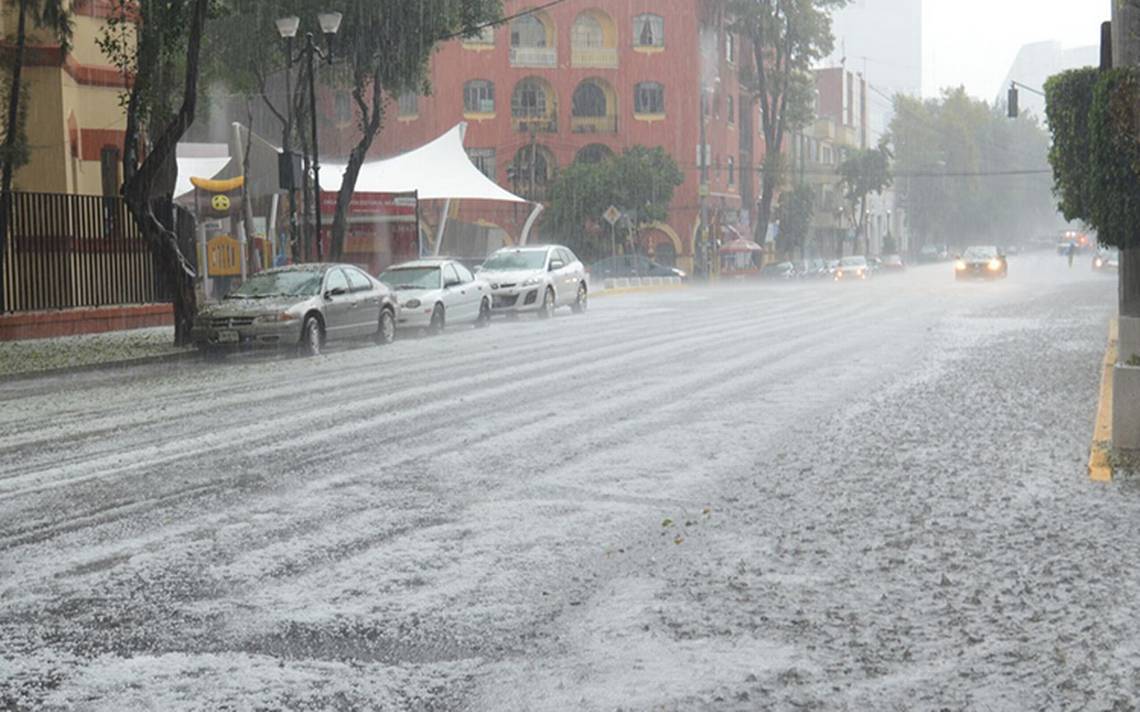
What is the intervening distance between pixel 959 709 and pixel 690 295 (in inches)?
1753

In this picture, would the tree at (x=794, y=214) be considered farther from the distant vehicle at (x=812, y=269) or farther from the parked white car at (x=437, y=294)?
the parked white car at (x=437, y=294)

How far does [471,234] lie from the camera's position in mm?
51469

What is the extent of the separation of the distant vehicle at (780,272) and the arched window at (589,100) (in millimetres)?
12442

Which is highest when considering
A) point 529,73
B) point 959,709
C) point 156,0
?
point 529,73

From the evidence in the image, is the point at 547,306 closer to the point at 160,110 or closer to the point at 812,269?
the point at 160,110

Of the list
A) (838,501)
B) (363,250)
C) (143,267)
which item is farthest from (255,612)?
(363,250)

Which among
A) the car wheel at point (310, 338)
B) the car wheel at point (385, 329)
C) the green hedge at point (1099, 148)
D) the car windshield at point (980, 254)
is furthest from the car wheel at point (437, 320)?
the car windshield at point (980, 254)

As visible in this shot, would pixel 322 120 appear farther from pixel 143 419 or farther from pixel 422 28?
pixel 143 419

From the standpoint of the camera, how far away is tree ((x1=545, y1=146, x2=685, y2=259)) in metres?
64.8

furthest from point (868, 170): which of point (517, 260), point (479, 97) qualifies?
point (517, 260)

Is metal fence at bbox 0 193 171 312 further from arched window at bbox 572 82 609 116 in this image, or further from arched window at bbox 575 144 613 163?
arched window at bbox 572 82 609 116

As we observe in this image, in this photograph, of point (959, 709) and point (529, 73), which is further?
point (529, 73)

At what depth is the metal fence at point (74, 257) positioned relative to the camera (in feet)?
79.9

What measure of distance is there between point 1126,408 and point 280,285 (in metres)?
15.3
